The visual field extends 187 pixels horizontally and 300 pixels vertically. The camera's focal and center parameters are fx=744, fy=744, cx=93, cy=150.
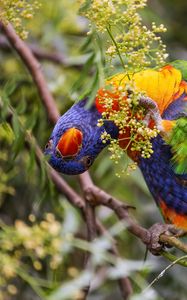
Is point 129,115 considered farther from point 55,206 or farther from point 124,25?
point 55,206

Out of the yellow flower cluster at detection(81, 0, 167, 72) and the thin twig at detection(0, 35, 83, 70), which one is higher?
the yellow flower cluster at detection(81, 0, 167, 72)

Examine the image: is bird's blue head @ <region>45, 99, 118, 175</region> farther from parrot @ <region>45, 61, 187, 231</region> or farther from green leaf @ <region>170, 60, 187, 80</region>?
green leaf @ <region>170, 60, 187, 80</region>

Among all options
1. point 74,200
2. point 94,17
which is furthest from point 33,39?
point 94,17

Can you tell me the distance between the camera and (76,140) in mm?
1391

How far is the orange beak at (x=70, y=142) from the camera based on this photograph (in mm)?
1369

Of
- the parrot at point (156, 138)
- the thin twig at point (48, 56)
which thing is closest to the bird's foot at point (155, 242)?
the parrot at point (156, 138)

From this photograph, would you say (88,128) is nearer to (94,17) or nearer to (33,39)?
(94,17)

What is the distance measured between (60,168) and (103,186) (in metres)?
0.58

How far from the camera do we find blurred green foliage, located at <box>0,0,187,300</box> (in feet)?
5.00

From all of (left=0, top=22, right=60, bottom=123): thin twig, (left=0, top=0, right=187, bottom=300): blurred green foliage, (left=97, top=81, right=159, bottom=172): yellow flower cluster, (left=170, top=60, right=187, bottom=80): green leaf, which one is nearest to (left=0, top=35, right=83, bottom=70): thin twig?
(left=0, top=0, right=187, bottom=300): blurred green foliage

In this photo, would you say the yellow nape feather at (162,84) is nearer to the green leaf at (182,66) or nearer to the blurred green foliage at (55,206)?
the green leaf at (182,66)

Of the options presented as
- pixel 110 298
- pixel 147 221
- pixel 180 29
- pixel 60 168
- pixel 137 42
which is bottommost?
pixel 110 298

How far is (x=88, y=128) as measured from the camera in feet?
4.69

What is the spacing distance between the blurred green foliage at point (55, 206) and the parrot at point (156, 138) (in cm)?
7
